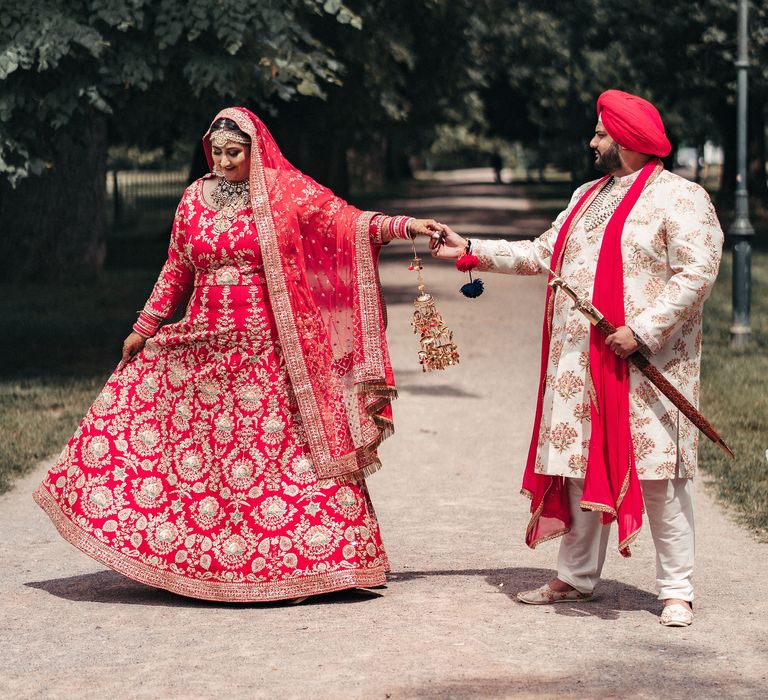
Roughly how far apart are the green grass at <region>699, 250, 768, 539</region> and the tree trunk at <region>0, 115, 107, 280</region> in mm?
8679

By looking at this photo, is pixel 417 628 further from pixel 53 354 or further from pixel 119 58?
pixel 53 354

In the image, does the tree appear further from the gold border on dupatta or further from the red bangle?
the gold border on dupatta

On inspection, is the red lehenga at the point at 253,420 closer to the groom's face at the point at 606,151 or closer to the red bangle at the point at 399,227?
the red bangle at the point at 399,227

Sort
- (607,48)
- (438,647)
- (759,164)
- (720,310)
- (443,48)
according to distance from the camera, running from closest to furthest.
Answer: (438,647), (720,310), (443,48), (759,164), (607,48)

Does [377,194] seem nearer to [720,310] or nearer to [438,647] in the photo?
[720,310]

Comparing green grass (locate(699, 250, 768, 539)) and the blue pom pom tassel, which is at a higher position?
the blue pom pom tassel

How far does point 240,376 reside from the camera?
20.3 feet

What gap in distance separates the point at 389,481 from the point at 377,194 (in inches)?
1523

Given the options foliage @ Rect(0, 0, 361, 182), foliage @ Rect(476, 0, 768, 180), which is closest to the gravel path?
foliage @ Rect(0, 0, 361, 182)

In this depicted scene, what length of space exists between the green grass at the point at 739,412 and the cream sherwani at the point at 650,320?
203cm

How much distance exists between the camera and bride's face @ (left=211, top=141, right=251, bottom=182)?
6145 mm

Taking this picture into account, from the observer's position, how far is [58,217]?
20.8 meters

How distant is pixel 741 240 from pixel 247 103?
4805 mm

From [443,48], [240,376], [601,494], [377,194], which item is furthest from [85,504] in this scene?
[377,194]
